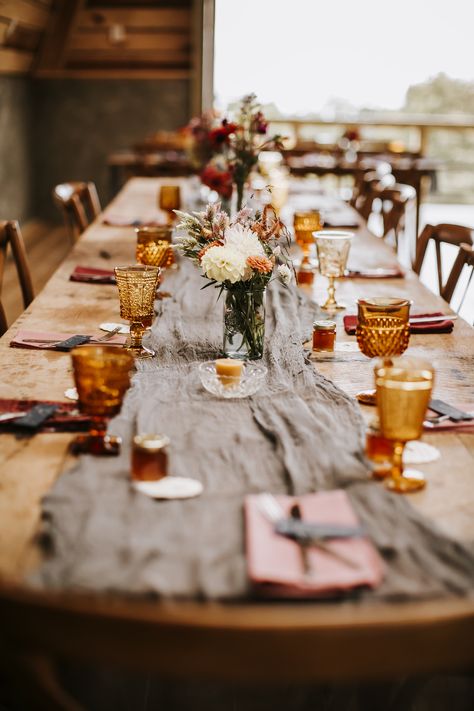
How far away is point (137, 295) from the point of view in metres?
1.95

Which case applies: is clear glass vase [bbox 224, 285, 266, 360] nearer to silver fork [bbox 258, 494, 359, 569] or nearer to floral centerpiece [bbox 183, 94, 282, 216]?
silver fork [bbox 258, 494, 359, 569]

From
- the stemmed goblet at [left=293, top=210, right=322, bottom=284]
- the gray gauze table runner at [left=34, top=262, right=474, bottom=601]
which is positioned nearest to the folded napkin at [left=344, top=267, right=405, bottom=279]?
the stemmed goblet at [left=293, top=210, right=322, bottom=284]

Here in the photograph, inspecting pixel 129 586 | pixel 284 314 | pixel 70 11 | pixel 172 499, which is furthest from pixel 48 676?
pixel 70 11

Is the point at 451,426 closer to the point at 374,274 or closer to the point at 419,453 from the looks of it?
the point at 419,453

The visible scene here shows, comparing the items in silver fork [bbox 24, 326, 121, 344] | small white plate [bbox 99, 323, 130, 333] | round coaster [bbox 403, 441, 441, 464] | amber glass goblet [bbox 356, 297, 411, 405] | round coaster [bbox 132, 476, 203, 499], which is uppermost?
amber glass goblet [bbox 356, 297, 411, 405]

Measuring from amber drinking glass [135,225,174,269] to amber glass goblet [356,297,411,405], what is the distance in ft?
2.86

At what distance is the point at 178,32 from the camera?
841 cm

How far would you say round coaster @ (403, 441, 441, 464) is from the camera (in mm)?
1322

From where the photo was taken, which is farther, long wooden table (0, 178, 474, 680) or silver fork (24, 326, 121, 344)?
silver fork (24, 326, 121, 344)

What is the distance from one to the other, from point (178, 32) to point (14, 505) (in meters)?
7.95

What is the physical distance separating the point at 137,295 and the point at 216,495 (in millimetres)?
886

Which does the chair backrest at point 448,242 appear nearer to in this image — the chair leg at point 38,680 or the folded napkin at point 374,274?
the folded napkin at point 374,274

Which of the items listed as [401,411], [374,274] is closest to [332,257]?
[374,274]

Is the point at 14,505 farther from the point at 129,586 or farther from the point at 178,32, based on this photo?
the point at 178,32
